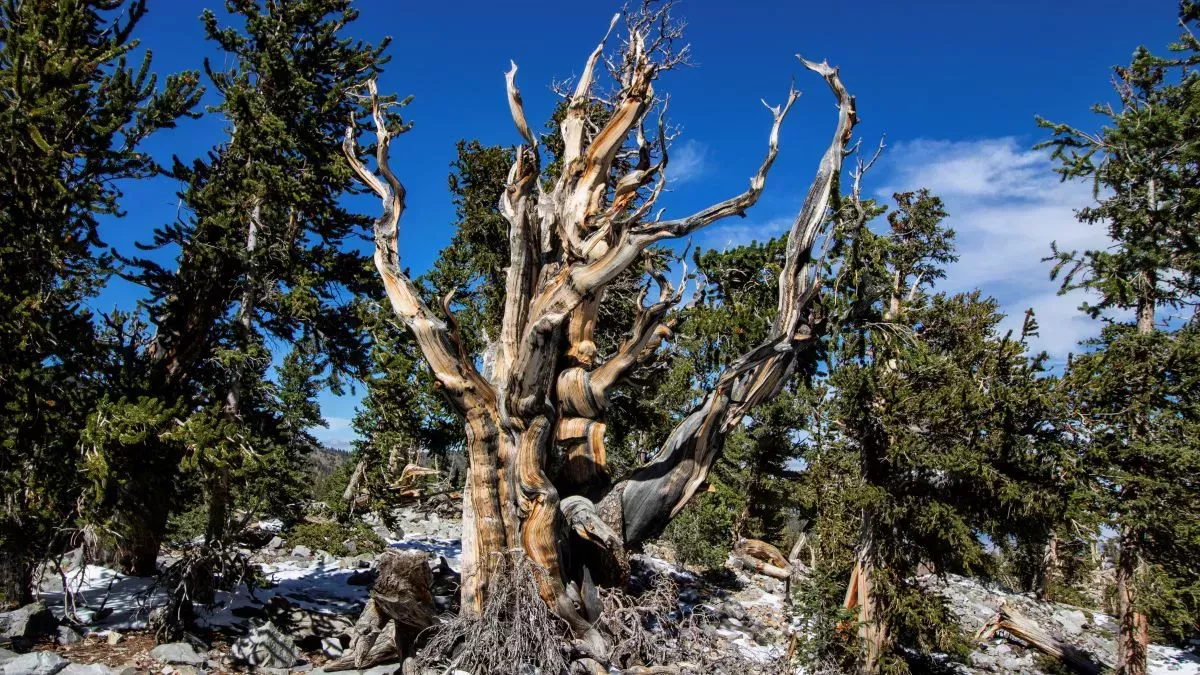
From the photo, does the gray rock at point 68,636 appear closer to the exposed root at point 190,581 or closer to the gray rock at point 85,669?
the exposed root at point 190,581

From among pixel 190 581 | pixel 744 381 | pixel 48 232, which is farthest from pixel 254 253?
pixel 744 381

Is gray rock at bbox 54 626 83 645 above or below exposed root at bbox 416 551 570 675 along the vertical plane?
below

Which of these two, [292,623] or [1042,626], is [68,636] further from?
[1042,626]

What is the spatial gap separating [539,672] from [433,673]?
0.87 m

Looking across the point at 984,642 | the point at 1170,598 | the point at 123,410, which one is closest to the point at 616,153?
the point at 123,410

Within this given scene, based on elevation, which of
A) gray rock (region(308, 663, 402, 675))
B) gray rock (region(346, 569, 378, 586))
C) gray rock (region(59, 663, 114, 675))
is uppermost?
gray rock (region(346, 569, 378, 586))

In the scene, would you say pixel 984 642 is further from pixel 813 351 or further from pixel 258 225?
pixel 258 225

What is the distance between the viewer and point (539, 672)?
5070 mm

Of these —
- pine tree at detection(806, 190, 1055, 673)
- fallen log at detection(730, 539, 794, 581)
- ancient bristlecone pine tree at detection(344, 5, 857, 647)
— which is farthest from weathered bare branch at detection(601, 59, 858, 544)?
fallen log at detection(730, 539, 794, 581)

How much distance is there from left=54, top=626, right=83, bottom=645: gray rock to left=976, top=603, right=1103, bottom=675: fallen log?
35.0 feet

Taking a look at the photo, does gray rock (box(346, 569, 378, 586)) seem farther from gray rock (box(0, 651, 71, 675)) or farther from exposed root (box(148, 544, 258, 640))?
gray rock (box(0, 651, 71, 675))

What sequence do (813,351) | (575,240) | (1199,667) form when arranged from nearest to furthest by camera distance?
(575,240) → (813,351) → (1199,667)

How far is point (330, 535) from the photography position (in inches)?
265

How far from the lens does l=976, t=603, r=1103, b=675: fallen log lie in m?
8.80
